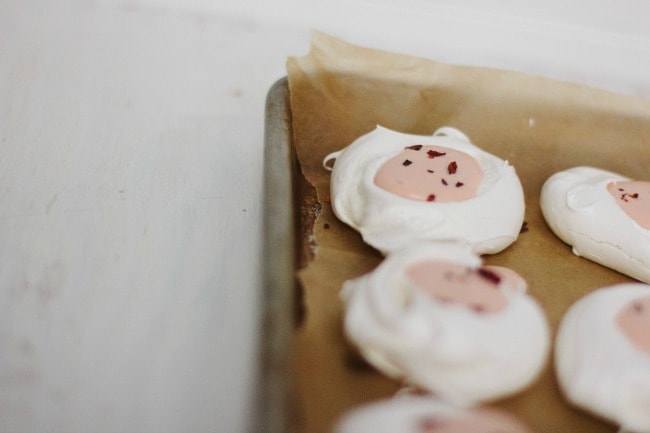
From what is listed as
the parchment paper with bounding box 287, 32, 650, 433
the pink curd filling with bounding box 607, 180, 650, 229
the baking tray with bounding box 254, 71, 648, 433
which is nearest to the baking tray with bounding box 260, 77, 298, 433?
the baking tray with bounding box 254, 71, 648, 433

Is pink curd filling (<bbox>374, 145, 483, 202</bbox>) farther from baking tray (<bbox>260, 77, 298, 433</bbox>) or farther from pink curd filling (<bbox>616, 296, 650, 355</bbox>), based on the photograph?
pink curd filling (<bbox>616, 296, 650, 355</bbox>)

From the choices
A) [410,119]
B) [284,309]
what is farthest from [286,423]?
[410,119]

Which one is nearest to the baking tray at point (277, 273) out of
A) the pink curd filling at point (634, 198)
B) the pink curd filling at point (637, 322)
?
the pink curd filling at point (637, 322)

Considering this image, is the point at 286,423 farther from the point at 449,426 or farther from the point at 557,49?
the point at 557,49

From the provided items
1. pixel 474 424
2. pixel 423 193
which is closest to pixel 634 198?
pixel 423 193

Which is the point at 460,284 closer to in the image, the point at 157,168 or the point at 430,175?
the point at 430,175

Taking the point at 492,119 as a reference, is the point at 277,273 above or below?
below
